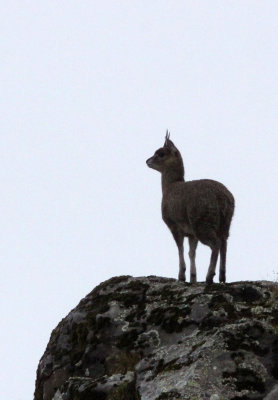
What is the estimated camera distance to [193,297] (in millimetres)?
11102

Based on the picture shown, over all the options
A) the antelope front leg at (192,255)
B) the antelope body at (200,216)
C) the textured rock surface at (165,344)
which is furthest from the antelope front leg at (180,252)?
the textured rock surface at (165,344)

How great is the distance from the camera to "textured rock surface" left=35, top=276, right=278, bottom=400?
8.70m

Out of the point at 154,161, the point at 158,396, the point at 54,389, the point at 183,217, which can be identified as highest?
the point at 154,161

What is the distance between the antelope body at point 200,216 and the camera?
13.4 m

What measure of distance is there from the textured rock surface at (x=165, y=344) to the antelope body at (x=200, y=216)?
148 centimetres

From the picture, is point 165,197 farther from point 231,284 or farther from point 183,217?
point 231,284

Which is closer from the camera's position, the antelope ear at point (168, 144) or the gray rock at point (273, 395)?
the gray rock at point (273, 395)

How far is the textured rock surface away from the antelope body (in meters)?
1.48

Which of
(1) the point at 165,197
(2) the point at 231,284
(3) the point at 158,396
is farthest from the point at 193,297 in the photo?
(1) the point at 165,197

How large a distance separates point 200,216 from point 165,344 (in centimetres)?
365

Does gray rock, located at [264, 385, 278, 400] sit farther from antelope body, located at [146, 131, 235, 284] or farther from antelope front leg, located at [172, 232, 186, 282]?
antelope front leg, located at [172, 232, 186, 282]

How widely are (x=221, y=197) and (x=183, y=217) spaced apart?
Answer: 90 cm

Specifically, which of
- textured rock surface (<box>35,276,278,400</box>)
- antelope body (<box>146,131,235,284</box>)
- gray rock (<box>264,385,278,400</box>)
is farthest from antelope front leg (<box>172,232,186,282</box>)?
gray rock (<box>264,385,278,400</box>)

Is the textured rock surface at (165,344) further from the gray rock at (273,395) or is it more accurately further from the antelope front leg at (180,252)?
the antelope front leg at (180,252)
